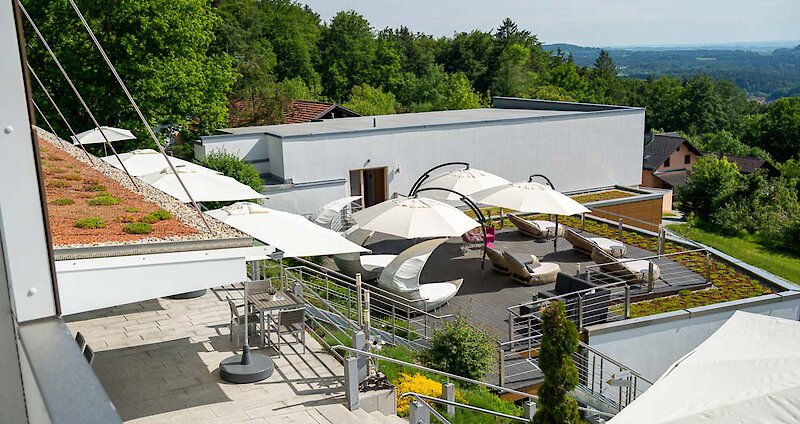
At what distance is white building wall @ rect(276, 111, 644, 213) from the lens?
74.3ft

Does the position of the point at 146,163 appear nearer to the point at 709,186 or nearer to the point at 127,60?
the point at 127,60

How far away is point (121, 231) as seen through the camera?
22.0ft

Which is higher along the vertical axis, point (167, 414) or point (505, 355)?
point (167, 414)

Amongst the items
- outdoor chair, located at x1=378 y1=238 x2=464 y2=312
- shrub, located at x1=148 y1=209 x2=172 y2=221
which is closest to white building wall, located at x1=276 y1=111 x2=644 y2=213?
outdoor chair, located at x1=378 y1=238 x2=464 y2=312

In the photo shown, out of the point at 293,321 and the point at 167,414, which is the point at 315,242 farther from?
the point at 167,414

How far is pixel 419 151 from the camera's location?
24156 mm

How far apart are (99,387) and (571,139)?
2636 cm

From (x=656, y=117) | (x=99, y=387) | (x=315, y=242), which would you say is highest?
(x=99, y=387)

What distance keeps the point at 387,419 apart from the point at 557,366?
253 centimetres

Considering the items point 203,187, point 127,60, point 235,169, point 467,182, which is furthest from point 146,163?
point 127,60

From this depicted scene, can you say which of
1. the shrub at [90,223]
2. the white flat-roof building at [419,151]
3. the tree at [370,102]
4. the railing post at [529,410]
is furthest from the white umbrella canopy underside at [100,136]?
the tree at [370,102]

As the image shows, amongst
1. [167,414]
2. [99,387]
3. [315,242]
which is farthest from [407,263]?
[99,387]

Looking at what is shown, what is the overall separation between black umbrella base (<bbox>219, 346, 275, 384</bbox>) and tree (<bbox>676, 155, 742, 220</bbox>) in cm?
3614

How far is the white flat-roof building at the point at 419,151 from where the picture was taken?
22.3 meters
